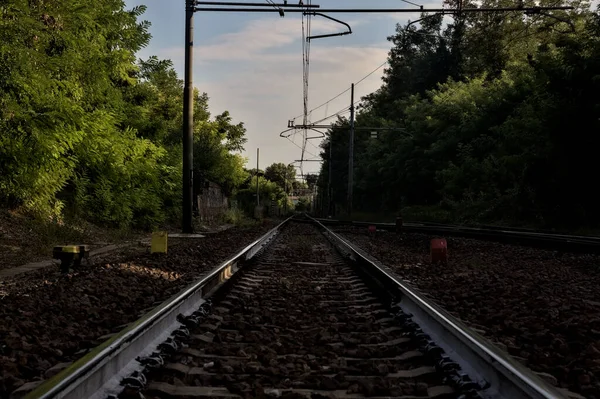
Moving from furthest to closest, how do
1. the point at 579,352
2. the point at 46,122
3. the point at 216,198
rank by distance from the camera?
1. the point at 216,198
2. the point at 46,122
3. the point at 579,352

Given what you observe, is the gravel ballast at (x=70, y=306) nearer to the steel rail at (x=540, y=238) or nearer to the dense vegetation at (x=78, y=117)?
the dense vegetation at (x=78, y=117)

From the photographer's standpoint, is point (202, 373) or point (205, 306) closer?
point (202, 373)

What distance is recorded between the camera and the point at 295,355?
144 inches

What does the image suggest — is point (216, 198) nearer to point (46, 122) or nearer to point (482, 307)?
point (46, 122)

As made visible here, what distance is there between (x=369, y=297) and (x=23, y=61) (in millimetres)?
6168

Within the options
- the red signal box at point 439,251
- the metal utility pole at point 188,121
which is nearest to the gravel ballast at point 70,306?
the red signal box at point 439,251

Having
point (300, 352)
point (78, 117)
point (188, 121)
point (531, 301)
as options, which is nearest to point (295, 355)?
point (300, 352)

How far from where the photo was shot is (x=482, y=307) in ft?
17.8

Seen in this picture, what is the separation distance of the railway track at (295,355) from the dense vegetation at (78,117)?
5275 millimetres

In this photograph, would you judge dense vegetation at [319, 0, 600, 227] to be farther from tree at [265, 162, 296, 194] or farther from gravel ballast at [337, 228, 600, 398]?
tree at [265, 162, 296, 194]

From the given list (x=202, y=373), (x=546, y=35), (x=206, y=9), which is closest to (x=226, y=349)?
(x=202, y=373)

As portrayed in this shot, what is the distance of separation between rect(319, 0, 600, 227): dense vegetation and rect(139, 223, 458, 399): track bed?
432 inches

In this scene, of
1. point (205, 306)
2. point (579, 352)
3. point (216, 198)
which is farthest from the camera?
point (216, 198)

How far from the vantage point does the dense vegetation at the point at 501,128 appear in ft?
55.2
